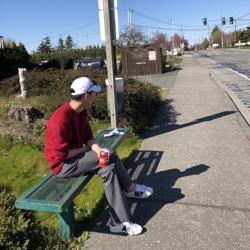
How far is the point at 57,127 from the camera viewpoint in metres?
3.60

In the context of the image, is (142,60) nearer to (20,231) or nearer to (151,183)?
(151,183)

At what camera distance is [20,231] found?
3.06 m

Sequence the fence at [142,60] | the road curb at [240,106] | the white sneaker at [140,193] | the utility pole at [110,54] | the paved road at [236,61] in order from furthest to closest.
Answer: the paved road at [236,61] < the fence at [142,60] < the road curb at [240,106] < the utility pole at [110,54] < the white sneaker at [140,193]

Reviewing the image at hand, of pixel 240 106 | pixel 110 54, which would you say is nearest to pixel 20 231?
pixel 110 54

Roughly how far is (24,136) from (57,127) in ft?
12.0

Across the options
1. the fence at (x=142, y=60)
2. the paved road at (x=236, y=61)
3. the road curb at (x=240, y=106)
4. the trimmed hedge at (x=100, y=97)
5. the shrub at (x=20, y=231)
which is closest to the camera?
the shrub at (x=20, y=231)

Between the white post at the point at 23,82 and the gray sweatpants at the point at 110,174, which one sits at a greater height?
the white post at the point at 23,82

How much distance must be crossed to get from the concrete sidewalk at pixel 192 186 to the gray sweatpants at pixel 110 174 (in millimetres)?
228

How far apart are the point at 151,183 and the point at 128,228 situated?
133 centimetres

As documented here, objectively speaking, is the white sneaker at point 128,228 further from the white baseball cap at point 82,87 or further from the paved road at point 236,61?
the paved road at point 236,61

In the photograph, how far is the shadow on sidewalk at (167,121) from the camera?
752 centimetres

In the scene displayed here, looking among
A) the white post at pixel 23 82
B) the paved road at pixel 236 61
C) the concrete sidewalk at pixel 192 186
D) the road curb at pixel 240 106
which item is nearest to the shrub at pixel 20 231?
the concrete sidewalk at pixel 192 186

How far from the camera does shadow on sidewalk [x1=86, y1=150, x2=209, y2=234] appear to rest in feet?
13.0

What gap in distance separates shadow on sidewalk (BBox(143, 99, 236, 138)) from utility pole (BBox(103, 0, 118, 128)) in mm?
1150
